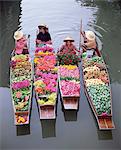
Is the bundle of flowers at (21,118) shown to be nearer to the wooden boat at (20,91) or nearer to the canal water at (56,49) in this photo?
the wooden boat at (20,91)

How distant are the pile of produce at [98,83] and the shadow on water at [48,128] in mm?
613

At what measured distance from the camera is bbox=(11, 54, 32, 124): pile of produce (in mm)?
4383

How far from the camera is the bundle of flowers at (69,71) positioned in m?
5.06

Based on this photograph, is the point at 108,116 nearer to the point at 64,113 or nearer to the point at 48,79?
the point at 64,113

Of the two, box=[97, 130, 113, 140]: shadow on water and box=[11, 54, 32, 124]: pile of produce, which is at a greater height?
box=[11, 54, 32, 124]: pile of produce

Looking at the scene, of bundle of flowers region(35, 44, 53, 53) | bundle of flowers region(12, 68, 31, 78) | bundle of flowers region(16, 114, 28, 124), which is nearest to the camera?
bundle of flowers region(16, 114, 28, 124)

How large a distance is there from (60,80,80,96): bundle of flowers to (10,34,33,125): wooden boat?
473 millimetres

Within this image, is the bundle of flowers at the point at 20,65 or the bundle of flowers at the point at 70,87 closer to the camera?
the bundle of flowers at the point at 70,87

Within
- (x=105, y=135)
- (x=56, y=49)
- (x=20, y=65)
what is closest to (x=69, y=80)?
(x=20, y=65)

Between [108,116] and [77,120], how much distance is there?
0.46 meters

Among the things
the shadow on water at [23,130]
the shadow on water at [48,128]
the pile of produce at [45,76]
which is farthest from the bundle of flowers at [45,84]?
the shadow on water at [23,130]

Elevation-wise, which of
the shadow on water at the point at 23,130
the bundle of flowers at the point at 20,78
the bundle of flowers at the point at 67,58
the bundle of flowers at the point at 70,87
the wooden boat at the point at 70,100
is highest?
the bundle of flowers at the point at 67,58

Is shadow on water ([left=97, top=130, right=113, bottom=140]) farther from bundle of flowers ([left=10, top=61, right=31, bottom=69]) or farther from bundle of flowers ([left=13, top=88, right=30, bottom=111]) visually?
bundle of flowers ([left=10, top=61, right=31, bottom=69])

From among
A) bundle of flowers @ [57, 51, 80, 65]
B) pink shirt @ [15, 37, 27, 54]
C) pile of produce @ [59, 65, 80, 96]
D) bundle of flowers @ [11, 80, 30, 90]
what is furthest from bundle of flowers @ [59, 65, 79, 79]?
pink shirt @ [15, 37, 27, 54]
